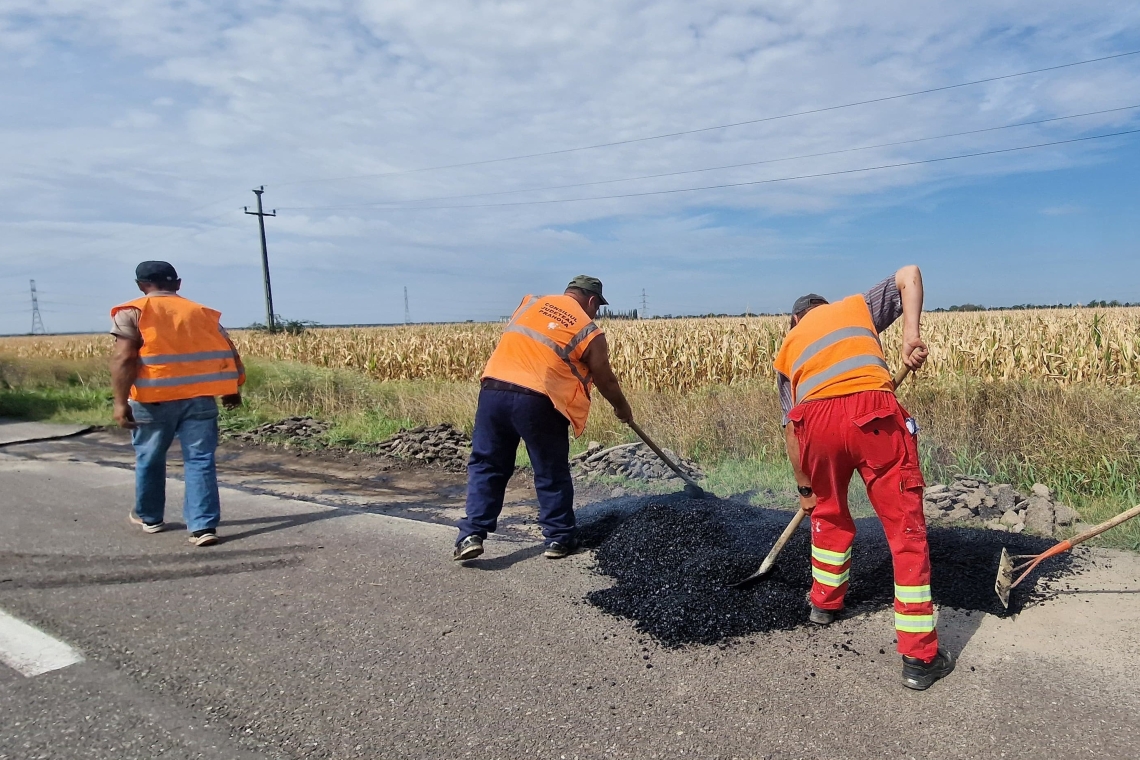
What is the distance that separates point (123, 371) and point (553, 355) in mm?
2956

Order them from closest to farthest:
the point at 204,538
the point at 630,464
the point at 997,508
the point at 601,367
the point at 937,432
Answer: the point at 601,367 < the point at 204,538 < the point at 997,508 < the point at 937,432 < the point at 630,464

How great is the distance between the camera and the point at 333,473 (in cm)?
802

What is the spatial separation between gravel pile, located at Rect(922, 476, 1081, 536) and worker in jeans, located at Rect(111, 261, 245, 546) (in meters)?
4.95

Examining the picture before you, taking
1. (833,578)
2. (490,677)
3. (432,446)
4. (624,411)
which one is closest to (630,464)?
(624,411)

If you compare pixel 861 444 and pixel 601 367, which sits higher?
pixel 601 367

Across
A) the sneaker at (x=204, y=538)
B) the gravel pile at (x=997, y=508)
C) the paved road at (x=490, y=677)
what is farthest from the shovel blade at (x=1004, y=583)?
the sneaker at (x=204, y=538)

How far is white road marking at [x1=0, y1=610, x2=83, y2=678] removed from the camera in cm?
311

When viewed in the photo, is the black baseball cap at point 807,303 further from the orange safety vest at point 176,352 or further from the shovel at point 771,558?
the orange safety vest at point 176,352

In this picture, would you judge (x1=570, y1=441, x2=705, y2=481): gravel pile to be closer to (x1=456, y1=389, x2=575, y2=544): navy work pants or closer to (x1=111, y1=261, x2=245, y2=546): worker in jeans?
(x1=456, y1=389, x2=575, y2=544): navy work pants

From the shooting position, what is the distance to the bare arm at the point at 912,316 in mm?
3215

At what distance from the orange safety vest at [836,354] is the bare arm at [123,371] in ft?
13.9

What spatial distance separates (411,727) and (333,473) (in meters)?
5.74

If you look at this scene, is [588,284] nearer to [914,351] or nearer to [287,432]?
[914,351]

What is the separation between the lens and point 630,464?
690 cm
